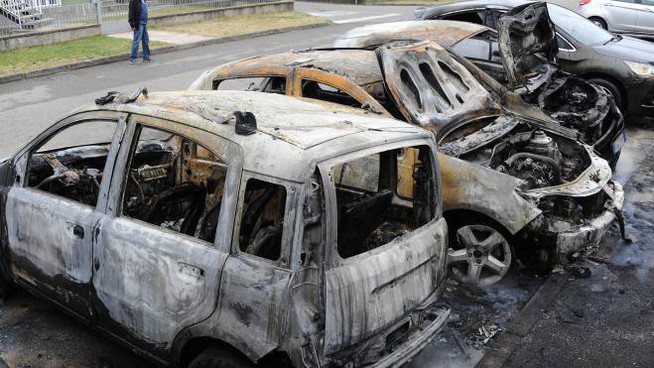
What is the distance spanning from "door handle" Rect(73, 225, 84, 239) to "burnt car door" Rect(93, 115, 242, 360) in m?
0.14

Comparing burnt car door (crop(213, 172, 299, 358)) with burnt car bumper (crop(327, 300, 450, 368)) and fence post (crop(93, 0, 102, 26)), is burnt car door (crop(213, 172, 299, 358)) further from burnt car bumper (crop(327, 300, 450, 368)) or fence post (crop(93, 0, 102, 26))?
fence post (crop(93, 0, 102, 26))

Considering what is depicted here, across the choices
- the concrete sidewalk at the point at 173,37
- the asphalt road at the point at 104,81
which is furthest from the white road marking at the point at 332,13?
the concrete sidewalk at the point at 173,37

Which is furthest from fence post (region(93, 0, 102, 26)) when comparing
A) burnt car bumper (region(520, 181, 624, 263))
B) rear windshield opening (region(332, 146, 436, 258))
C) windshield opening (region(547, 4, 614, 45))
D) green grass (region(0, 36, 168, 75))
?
burnt car bumper (region(520, 181, 624, 263))

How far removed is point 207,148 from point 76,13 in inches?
600

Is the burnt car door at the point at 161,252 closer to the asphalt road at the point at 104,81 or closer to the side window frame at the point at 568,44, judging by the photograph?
the asphalt road at the point at 104,81

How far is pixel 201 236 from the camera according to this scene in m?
3.61

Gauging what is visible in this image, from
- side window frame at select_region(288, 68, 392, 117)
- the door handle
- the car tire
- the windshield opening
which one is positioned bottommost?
the car tire

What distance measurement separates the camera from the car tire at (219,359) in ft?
10.3

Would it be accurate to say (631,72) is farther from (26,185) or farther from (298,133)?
(26,185)

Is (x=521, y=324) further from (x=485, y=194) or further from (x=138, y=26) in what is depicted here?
(x=138, y=26)

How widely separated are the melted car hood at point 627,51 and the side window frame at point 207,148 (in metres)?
8.05

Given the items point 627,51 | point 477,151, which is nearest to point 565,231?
point 477,151

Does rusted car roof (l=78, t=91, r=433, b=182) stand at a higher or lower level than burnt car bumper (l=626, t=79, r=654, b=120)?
higher

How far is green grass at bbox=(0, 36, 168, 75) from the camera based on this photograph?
13613 mm
